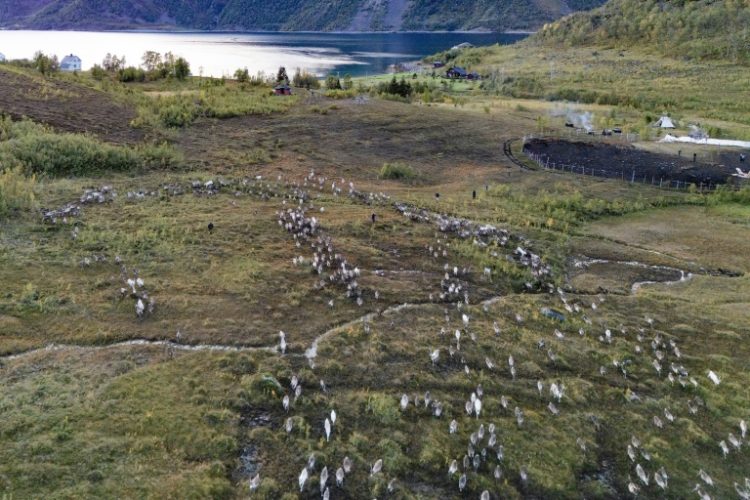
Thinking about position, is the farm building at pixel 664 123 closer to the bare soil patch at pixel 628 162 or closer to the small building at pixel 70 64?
the bare soil patch at pixel 628 162

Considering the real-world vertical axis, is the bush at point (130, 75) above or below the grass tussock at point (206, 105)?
above

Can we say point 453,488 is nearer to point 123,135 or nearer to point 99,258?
point 99,258

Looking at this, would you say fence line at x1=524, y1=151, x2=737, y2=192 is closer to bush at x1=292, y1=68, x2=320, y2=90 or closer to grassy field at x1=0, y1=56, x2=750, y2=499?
grassy field at x1=0, y1=56, x2=750, y2=499

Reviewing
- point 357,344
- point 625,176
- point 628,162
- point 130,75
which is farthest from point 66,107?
point 628,162

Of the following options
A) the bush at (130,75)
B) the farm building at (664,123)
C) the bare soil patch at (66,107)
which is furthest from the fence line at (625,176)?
the bush at (130,75)

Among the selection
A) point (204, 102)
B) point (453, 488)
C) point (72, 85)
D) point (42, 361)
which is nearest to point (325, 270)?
point (42, 361)

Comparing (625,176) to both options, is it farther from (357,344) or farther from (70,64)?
(70,64)

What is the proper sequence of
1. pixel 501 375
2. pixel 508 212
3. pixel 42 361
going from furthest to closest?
pixel 508 212 < pixel 501 375 < pixel 42 361
